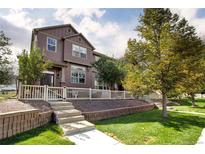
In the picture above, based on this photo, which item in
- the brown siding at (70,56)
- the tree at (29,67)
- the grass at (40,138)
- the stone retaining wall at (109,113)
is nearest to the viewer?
the grass at (40,138)

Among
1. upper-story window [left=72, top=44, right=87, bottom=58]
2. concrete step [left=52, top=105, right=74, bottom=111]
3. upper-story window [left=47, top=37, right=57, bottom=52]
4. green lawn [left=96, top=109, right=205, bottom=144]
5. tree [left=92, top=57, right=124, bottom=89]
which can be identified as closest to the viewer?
green lawn [left=96, top=109, right=205, bottom=144]

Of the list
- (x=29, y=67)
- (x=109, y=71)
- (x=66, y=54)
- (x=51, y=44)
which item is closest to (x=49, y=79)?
(x=66, y=54)

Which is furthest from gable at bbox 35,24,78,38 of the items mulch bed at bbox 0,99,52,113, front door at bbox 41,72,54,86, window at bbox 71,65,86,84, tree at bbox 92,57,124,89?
mulch bed at bbox 0,99,52,113

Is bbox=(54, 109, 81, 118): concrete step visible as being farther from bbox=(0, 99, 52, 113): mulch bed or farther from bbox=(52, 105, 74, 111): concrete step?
bbox=(0, 99, 52, 113): mulch bed

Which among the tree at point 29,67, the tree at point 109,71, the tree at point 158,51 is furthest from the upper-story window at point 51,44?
the tree at point 158,51

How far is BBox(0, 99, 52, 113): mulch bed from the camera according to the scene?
645cm

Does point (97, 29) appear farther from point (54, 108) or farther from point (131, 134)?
point (131, 134)

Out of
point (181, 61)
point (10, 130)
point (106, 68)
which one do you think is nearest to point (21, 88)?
point (10, 130)

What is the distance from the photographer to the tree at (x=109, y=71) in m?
16.4

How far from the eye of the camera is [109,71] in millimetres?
16312

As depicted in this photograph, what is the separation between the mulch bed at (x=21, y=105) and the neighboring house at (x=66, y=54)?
20.2 ft

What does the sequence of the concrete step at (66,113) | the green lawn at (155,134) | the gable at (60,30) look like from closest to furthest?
the green lawn at (155,134) → the concrete step at (66,113) → the gable at (60,30)

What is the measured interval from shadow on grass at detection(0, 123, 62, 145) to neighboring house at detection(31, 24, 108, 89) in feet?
25.3

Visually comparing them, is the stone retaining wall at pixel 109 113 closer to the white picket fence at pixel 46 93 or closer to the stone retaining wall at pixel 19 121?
the white picket fence at pixel 46 93
